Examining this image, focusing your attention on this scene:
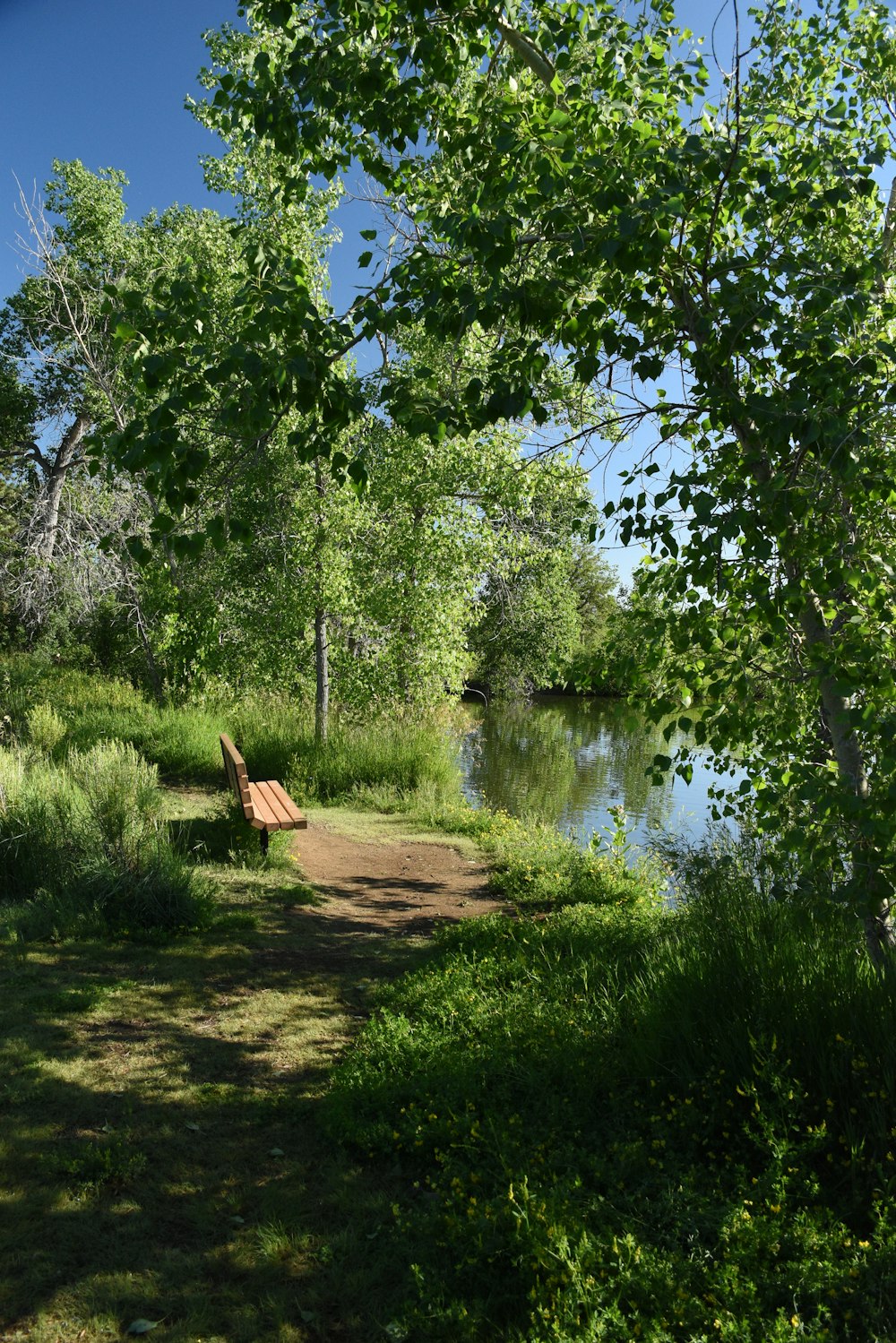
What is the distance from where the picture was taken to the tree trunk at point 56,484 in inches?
821

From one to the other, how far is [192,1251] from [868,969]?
2.78 meters

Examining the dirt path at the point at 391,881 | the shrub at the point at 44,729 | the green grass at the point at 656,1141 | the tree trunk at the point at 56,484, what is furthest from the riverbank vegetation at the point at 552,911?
the tree trunk at the point at 56,484

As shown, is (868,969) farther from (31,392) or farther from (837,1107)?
(31,392)

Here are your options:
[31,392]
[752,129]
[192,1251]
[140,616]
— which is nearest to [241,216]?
[140,616]

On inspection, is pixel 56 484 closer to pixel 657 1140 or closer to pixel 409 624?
pixel 409 624

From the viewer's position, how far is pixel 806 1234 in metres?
2.61

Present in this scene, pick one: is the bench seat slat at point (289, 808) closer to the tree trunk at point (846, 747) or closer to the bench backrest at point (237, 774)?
the bench backrest at point (237, 774)

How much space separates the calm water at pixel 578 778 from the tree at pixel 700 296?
4.75 m

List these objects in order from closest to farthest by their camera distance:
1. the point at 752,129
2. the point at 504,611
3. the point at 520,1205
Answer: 1. the point at 520,1205
2. the point at 752,129
3. the point at 504,611

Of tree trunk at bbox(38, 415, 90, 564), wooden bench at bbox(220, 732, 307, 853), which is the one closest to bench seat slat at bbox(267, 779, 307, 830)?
wooden bench at bbox(220, 732, 307, 853)

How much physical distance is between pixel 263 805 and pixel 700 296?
602cm

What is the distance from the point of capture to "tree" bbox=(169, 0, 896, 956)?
3092mm

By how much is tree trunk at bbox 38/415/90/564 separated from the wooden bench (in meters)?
10.6

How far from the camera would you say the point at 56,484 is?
914 inches
